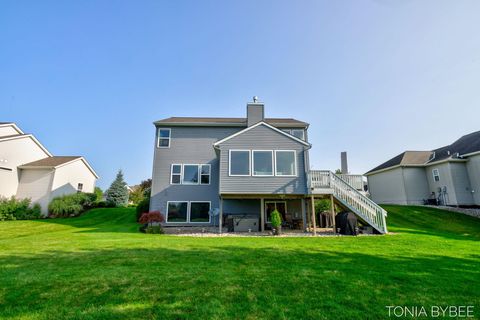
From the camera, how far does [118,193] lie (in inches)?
1038

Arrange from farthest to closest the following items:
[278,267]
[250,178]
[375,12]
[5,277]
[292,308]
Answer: [250,178] → [375,12] → [278,267] → [5,277] → [292,308]

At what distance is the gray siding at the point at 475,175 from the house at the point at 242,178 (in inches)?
574

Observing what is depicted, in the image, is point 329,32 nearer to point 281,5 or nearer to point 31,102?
point 281,5

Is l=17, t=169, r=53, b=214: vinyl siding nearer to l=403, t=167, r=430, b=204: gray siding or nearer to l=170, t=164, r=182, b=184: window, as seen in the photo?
l=170, t=164, r=182, b=184: window

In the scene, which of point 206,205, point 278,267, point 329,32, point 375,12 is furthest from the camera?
point 206,205

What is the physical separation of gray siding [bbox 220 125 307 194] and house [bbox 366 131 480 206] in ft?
51.5

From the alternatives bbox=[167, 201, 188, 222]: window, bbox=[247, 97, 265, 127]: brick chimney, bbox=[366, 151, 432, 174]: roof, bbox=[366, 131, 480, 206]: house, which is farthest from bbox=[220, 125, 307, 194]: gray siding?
bbox=[366, 151, 432, 174]: roof

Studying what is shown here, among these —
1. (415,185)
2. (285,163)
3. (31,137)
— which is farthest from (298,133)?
(31,137)

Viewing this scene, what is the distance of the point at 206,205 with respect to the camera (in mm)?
15906

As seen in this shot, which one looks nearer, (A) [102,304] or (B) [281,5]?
(A) [102,304]

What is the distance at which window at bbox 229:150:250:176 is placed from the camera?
12.3m

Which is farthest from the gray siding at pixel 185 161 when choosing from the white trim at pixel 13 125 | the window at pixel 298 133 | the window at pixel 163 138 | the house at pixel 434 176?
the house at pixel 434 176

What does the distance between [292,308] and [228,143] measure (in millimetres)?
10145

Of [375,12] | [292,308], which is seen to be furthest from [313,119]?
[292,308]
